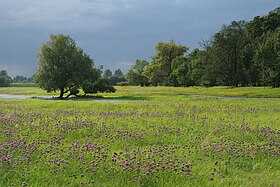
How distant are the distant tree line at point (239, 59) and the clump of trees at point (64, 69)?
39.1 m

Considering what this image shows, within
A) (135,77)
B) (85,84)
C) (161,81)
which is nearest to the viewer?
(85,84)

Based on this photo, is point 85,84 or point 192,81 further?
point 192,81

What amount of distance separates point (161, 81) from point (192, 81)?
22.7 m

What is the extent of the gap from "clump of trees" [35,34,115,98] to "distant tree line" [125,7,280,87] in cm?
3908

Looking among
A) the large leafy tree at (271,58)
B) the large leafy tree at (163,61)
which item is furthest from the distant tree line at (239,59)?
the large leafy tree at (163,61)

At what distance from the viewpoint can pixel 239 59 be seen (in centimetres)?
10812

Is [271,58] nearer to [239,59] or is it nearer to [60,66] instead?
[239,59]

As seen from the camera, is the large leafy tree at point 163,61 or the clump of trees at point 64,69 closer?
the clump of trees at point 64,69

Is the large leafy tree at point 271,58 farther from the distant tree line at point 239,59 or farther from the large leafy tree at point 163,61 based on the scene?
the large leafy tree at point 163,61

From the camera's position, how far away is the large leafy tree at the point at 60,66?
67.2 m

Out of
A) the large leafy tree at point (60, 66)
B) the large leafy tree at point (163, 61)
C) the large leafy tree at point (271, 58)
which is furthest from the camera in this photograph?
the large leafy tree at point (163, 61)

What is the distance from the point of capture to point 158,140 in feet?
45.1

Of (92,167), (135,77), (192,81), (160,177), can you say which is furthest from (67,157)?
(135,77)

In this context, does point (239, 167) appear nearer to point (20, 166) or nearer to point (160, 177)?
point (160, 177)
